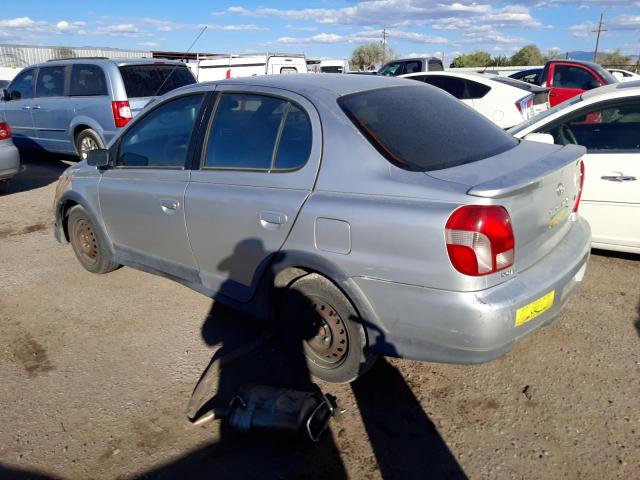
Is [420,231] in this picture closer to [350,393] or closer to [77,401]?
[350,393]

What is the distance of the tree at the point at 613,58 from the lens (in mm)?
42438

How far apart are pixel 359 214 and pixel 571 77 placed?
1182 cm

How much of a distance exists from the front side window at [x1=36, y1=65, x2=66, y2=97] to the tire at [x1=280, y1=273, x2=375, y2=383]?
7.85m

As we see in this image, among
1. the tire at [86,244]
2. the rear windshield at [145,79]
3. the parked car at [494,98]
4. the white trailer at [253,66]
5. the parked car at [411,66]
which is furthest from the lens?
the white trailer at [253,66]

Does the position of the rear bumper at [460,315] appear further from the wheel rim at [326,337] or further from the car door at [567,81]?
the car door at [567,81]

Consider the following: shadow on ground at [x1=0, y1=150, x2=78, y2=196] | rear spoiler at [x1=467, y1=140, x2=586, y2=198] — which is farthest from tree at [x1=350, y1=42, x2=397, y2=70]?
rear spoiler at [x1=467, y1=140, x2=586, y2=198]

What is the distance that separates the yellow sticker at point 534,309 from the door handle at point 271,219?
1.33 m

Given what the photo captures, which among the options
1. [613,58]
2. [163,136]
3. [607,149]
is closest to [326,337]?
[163,136]

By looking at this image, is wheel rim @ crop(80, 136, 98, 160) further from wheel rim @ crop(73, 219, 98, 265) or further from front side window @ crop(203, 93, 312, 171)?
front side window @ crop(203, 93, 312, 171)

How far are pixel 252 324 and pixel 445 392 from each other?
152 cm

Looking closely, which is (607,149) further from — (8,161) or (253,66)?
(253,66)

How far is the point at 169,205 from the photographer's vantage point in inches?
148

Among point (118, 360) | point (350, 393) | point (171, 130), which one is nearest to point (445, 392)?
point (350, 393)

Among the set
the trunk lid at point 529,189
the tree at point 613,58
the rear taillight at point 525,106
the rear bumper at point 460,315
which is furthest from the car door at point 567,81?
the tree at point 613,58
